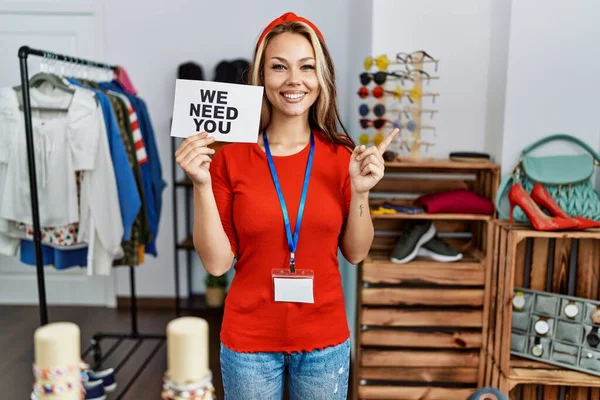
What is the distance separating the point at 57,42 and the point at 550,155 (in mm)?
3029

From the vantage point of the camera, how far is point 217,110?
3.43 ft

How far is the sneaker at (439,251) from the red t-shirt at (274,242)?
1092mm

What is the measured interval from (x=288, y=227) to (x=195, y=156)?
28 cm

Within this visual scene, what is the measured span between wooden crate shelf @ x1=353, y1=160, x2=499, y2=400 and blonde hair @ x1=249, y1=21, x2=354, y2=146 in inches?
37.5

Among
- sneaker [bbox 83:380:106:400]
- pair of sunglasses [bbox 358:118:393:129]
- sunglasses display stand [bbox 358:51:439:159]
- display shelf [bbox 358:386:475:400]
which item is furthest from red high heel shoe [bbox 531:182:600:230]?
sneaker [bbox 83:380:106:400]

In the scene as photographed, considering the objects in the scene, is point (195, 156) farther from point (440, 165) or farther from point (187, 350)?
point (440, 165)

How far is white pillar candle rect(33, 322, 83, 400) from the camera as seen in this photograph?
445 millimetres

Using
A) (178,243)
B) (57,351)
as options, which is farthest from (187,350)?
(178,243)

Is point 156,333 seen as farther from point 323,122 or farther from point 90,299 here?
point 323,122

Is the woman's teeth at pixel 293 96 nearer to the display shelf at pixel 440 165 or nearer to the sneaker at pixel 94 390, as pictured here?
the display shelf at pixel 440 165

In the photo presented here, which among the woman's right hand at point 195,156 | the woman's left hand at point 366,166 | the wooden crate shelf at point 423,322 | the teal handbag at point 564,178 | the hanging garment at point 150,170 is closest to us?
the woman's right hand at point 195,156

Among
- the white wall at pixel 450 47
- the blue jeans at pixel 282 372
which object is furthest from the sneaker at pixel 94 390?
the white wall at pixel 450 47

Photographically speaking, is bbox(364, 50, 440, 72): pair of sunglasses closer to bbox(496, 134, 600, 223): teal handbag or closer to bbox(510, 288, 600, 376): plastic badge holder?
bbox(496, 134, 600, 223): teal handbag

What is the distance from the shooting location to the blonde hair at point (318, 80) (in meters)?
1.15
